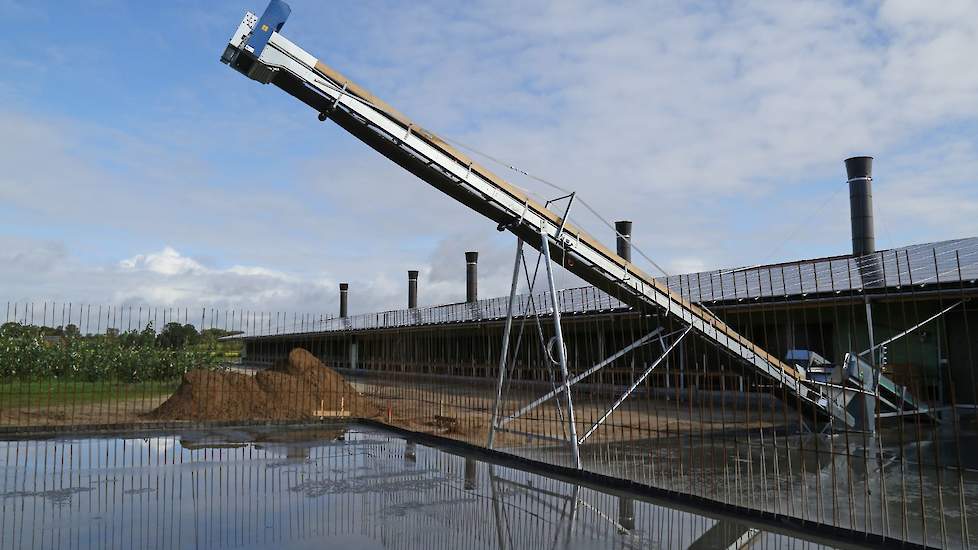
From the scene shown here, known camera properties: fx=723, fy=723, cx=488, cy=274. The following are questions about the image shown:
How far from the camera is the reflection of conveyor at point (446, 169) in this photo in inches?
394

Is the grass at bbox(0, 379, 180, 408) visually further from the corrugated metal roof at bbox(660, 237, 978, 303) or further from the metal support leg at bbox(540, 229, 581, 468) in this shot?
the corrugated metal roof at bbox(660, 237, 978, 303)

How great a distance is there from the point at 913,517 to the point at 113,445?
13021mm

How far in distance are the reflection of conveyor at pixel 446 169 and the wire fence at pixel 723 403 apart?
0.62m

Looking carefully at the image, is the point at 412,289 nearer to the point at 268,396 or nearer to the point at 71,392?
the point at 71,392

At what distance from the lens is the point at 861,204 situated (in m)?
26.8

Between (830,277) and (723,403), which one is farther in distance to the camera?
(830,277)

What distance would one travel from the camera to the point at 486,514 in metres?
8.29

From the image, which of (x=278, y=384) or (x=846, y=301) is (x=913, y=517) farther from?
(x=278, y=384)

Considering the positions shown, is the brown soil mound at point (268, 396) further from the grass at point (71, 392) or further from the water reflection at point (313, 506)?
the water reflection at point (313, 506)

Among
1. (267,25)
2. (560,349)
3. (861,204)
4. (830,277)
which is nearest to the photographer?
(267,25)

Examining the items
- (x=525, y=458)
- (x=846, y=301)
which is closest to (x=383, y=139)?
(x=525, y=458)

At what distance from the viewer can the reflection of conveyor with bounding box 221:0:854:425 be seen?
10.0 meters

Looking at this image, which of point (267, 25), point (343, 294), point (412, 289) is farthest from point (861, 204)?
point (343, 294)

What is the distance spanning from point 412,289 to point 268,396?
36287 millimetres
